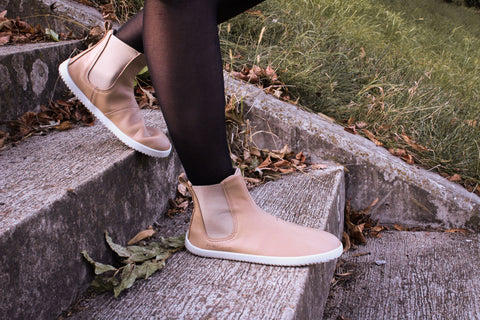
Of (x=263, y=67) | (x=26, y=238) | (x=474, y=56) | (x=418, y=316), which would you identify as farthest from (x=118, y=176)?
(x=474, y=56)

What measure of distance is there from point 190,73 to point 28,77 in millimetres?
817

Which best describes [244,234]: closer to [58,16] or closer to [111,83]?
[111,83]

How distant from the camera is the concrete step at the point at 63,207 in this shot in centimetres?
82

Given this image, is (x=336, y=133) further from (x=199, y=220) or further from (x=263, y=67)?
(x=199, y=220)

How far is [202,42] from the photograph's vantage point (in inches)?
37.8

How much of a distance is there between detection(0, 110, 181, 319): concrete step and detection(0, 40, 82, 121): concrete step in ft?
0.51

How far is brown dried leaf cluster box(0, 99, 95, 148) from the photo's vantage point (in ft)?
4.50

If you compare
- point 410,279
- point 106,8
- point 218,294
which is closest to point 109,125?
point 218,294

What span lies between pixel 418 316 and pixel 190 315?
31.9 inches

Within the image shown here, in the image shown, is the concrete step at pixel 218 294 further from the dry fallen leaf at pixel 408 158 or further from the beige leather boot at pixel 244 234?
the dry fallen leaf at pixel 408 158

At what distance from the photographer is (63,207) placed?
941 mm

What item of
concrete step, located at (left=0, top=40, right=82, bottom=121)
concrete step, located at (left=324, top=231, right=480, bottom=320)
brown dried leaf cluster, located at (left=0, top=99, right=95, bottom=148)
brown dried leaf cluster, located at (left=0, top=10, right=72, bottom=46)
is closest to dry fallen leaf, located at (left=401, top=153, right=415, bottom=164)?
concrete step, located at (left=324, top=231, right=480, bottom=320)

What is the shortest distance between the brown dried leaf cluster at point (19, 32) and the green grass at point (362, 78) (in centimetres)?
85

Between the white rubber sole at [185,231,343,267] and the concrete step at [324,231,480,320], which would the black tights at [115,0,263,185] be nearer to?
the white rubber sole at [185,231,343,267]
